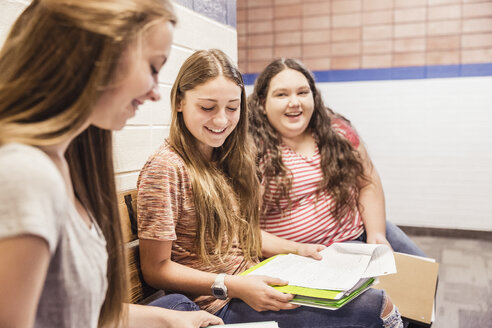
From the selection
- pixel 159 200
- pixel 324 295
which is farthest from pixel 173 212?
pixel 324 295

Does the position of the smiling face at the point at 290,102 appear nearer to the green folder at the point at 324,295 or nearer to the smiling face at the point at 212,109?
the smiling face at the point at 212,109

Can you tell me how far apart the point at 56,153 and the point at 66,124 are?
0.27 feet

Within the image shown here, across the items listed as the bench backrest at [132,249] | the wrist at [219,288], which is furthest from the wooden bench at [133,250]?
the wrist at [219,288]

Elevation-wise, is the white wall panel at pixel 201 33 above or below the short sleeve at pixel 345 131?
above

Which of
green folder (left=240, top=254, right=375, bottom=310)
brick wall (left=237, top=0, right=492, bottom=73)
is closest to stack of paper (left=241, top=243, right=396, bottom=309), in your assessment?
green folder (left=240, top=254, right=375, bottom=310)

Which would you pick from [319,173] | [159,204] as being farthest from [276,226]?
[159,204]

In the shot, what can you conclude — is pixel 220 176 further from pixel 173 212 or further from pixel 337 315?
pixel 337 315

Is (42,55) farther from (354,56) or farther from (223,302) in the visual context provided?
(354,56)

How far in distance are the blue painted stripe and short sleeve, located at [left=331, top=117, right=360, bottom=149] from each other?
1.95 metres

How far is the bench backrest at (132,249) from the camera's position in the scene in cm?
125

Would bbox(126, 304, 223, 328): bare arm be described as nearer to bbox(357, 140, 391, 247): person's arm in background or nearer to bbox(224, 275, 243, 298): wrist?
bbox(224, 275, 243, 298): wrist

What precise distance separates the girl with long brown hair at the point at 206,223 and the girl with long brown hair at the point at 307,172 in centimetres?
39

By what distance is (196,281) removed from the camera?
1.18 m

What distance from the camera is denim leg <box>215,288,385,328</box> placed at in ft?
3.86
